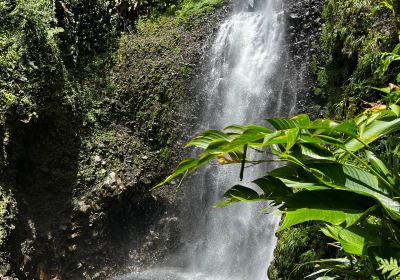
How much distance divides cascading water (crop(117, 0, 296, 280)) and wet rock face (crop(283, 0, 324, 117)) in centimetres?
21

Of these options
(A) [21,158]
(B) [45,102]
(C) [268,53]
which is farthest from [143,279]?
(C) [268,53]

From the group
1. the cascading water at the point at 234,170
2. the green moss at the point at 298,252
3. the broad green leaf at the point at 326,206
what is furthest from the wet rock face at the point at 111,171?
the broad green leaf at the point at 326,206

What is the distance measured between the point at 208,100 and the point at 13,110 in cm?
368

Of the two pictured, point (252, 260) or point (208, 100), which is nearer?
point (252, 260)

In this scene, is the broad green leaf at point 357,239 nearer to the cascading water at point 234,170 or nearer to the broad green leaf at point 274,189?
the broad green leaf at point 274,189

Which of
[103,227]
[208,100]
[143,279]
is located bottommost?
[143,279]

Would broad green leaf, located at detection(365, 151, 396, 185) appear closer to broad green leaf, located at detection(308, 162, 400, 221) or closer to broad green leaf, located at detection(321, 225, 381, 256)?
broad green leaf, located at detection(308, 162, 400, 221)

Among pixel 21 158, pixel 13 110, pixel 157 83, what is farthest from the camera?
pixel 157 83

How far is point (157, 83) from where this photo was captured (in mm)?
8961

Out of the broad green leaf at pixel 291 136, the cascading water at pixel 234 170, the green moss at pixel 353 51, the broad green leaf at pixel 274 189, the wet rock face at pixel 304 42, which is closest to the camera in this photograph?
the broad green leaf at pixel 291 136

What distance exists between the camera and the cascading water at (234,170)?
7223mm

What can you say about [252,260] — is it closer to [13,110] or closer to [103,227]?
[103,227]

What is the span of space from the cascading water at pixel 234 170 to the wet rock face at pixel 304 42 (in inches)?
8.4

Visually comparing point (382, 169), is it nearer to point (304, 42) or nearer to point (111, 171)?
point (304, 42)
